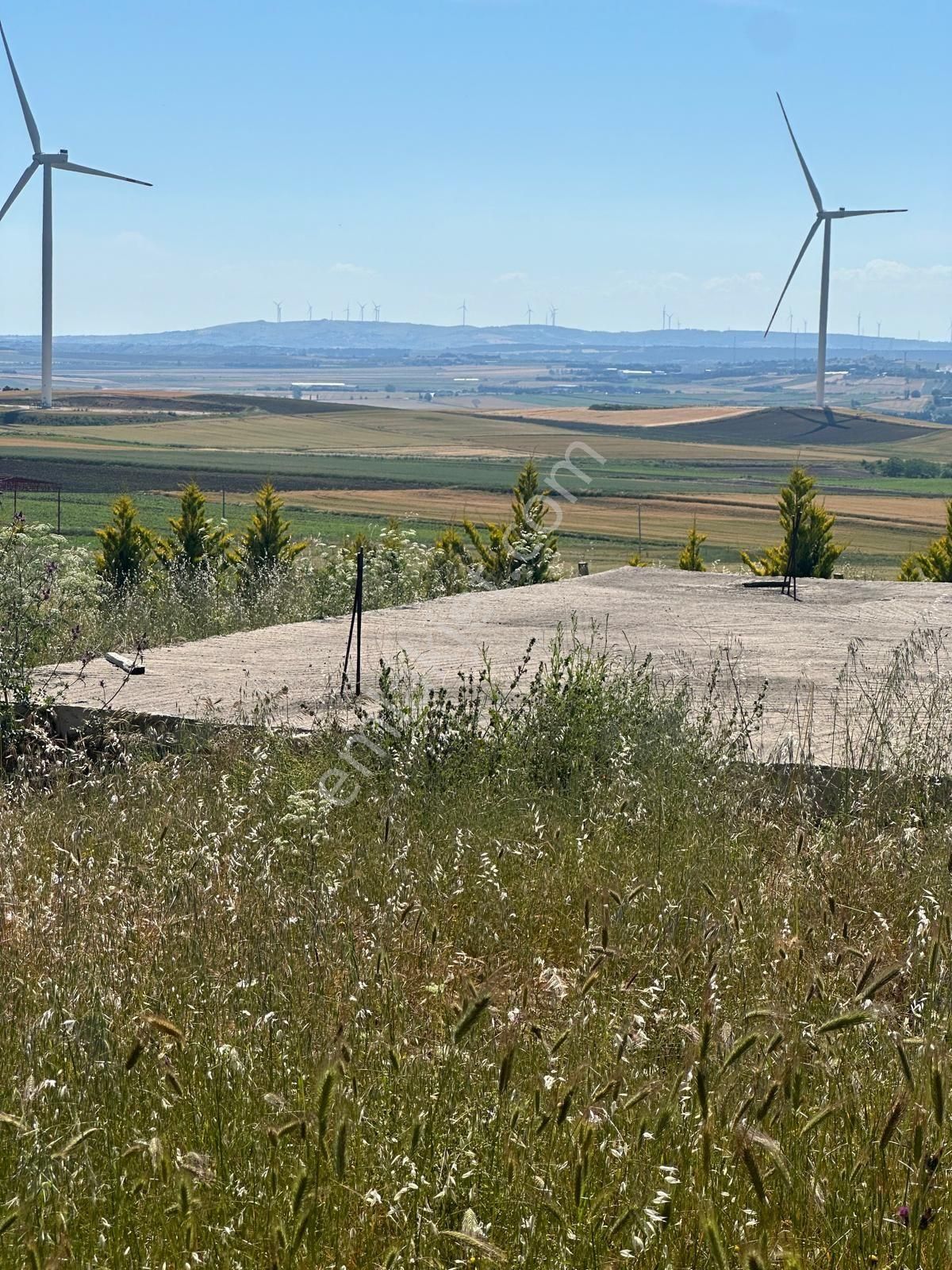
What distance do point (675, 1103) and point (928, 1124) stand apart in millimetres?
439

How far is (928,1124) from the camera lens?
8.70 ft

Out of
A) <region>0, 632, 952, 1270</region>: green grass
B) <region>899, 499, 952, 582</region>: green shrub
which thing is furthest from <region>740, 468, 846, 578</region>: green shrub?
<region>0, 632, 952, 1270</region>: green grass

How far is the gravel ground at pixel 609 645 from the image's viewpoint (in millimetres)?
7934

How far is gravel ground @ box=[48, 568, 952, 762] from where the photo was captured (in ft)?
26.0

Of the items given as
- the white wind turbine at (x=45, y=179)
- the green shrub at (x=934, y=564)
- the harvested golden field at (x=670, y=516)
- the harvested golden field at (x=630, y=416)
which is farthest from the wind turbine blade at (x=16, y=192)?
the harvested golden field at (x=630, y=416)

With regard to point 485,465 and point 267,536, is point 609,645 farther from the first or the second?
point 485,465

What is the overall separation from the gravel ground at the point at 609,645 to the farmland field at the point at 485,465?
5.96 feet

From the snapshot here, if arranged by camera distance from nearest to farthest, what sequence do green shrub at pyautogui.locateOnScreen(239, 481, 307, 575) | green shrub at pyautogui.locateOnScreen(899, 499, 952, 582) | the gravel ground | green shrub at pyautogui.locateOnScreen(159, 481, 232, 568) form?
the gravel ground < green shrub at pyautogui.locateOnScreen(899, 499, 952, 582) < green shrub at pyautogui.locateOnScreen(239, 481, 307, 575) < green shrub at pyautogui.locateOnScreen(159, 481, 232, 568)

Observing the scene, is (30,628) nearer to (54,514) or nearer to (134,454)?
(54,514)

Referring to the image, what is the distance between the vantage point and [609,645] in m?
10.5

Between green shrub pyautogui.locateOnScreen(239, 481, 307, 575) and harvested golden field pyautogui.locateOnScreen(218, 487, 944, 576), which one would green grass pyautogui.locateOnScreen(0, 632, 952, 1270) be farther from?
harvested golden field pyautogui.locateOnScreen(218, 487, 944, 576)

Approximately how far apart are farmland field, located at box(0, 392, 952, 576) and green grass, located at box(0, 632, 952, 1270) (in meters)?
7.86

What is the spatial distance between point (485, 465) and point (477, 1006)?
4098 inches

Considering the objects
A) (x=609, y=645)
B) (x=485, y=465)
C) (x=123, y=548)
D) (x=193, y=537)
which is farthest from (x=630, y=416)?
(x=609, y=645)
